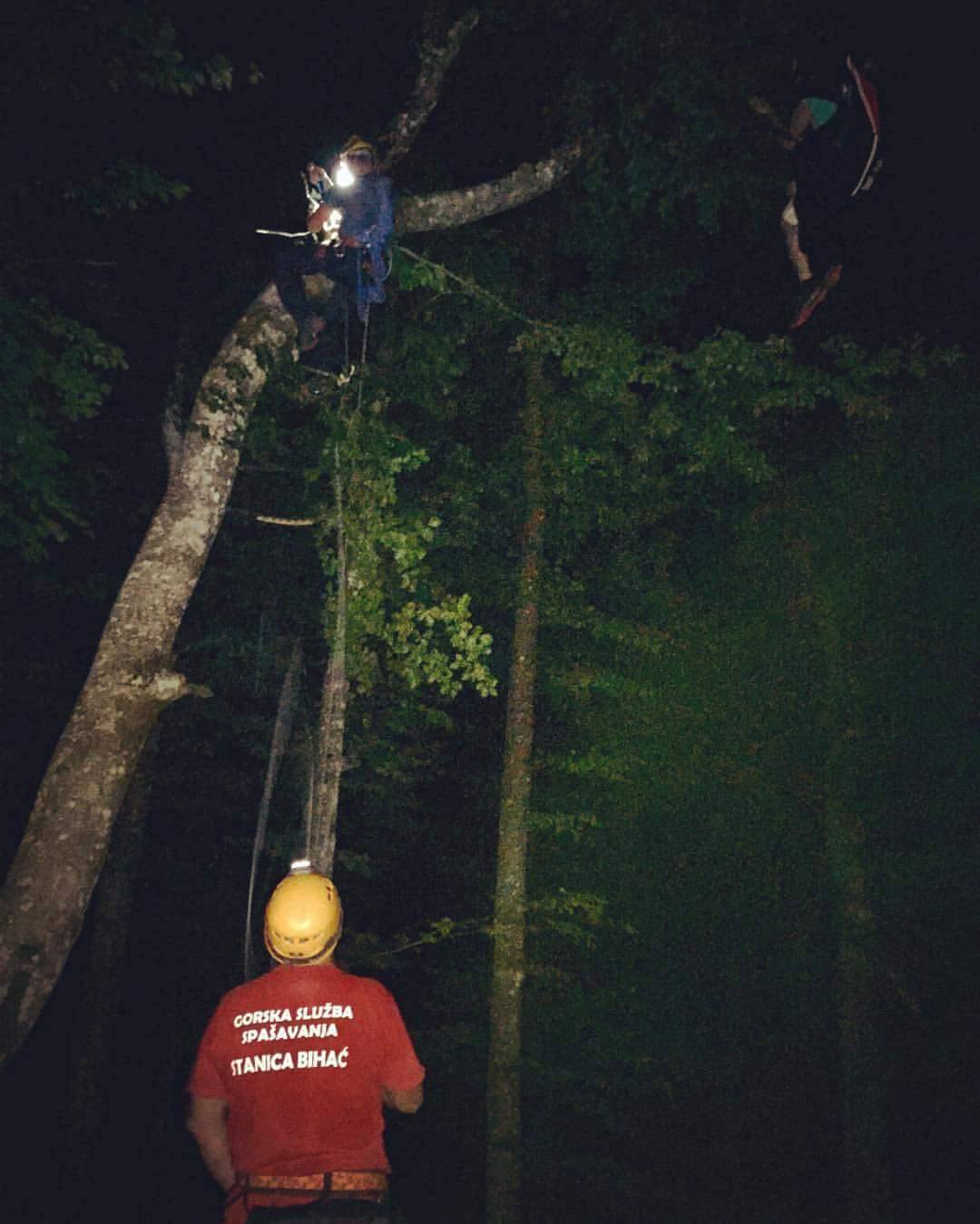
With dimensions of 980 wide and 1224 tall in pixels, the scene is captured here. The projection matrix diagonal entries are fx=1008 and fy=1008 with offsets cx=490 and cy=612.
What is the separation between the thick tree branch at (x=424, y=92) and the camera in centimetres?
746

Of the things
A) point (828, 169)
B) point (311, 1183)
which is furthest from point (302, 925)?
point (828, 169)

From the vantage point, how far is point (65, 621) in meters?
14.8

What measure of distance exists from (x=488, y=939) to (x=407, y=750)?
3457 millimetres

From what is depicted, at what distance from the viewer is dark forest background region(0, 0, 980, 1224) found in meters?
8.59

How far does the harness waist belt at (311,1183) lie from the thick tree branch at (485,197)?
19.9ft

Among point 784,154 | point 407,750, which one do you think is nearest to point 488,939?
point 407,750

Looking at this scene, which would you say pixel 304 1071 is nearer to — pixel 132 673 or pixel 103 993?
pixel 132 673

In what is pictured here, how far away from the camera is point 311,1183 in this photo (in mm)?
3477

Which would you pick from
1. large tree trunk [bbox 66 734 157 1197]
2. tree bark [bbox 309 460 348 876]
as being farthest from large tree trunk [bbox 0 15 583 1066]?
large tree trunk [bbox 66 734 157 1197]

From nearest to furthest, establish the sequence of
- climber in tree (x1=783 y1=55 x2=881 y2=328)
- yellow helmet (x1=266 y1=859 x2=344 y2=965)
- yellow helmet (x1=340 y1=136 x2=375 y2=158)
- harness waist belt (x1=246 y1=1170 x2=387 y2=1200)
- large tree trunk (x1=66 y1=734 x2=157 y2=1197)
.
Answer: harness waist belt (x1=246 y1=1170 x2=387 y2=1200) < yellow helmet (x1=266 y1=859 x2=344 y2=965) < climber in tree (x1=783 y1=55 x2=881 y2=328) < yellow helmet (x1=340 y1=136 x2=375 y2=158) < large tree trunk (x1=66 y1=734 x2=157 y2=1197)

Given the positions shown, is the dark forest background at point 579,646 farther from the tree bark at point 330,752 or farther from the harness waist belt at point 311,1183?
the harness waist belt at point 311,1183

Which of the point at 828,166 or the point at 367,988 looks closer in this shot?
the point at 367,988

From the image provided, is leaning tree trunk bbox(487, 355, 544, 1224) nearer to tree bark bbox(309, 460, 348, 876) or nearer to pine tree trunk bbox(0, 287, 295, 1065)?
tree bark bbox(309, 460, 348, 876)

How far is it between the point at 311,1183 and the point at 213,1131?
17.2 inches
